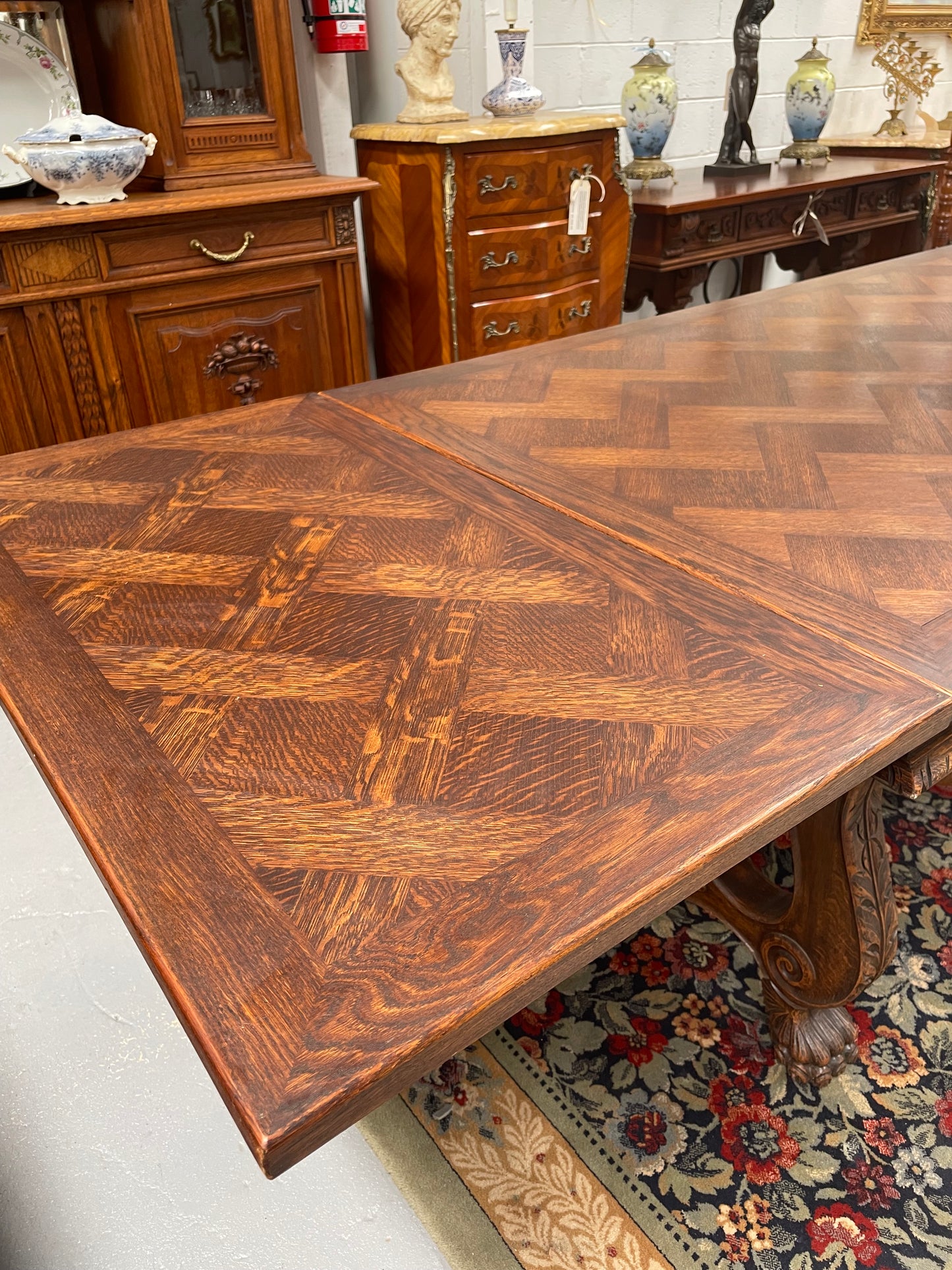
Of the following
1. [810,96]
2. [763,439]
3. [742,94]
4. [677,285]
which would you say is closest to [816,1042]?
[763,439]

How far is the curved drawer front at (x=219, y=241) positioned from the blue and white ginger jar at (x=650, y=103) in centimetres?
117

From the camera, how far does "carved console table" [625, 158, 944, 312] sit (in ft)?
9.53

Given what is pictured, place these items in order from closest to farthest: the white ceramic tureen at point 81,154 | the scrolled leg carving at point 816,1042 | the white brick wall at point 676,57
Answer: the scrolled leg carving at point 816,1042 → the white ceramic tureen at point 81,154 → the white brick wall at point 676,57

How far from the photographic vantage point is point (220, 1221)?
106cm

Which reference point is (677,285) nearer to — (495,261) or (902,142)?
(495,261)

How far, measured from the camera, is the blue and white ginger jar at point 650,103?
117 inches

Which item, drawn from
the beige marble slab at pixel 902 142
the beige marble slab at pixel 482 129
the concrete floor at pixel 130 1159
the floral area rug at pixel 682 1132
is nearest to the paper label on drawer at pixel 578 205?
the beige marble slab at pixel 482 129

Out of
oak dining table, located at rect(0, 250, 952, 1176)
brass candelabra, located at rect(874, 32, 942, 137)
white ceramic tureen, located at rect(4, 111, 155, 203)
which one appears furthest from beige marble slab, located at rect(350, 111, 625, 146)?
brass candelabra, located at rect(874, 32, 942, 137)

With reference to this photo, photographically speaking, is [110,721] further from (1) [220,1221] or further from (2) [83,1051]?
(2) [83,1051]

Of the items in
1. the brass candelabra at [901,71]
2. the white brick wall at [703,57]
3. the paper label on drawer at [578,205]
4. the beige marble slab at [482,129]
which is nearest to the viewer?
the beige marble slab at [482,129]

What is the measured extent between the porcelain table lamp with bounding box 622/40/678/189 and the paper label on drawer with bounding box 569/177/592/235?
0.49 meters

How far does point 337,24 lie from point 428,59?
0.80 feet

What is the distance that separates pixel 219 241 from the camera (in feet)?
7.29

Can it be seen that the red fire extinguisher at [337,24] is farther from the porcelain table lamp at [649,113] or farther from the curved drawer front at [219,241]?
the porcelain table lamp at [649,113]
